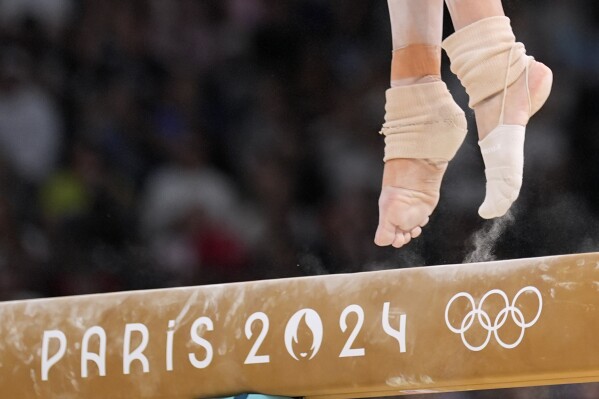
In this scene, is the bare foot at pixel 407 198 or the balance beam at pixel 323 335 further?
the bare foot at pixel 407 198

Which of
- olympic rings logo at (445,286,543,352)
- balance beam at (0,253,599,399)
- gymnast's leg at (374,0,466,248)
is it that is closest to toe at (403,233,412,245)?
gymnast's leg at (374,0,466,248)

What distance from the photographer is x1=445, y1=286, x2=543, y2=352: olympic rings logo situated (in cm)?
326

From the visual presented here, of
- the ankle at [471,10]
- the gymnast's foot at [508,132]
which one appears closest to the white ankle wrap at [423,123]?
the gymnast's foot at [508,132]

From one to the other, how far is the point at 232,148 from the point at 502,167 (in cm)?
97

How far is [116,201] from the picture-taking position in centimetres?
408

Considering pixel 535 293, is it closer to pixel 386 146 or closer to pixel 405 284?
pixel 405 284

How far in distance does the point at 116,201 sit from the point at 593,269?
69.5 inches

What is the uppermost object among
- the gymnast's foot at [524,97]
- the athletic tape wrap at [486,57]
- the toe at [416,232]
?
the athletic tape wrap at [486,57]

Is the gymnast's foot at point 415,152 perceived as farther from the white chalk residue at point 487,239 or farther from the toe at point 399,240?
the white chalk residue at point 487,239

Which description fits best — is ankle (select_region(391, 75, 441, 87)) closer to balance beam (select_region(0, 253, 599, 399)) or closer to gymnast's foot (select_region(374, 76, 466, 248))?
gymnast's foot (select_region(374, 76, 466, 248))

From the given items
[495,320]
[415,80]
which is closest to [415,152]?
[415,80]

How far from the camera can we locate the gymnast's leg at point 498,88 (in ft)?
11.3

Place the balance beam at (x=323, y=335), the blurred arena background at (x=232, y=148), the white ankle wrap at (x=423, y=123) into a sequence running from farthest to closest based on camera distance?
the white ankle wrap at (x=423, y=123) → the blurred arena background at (x=232, y=148) → the balance beam at (x=323, y=335)

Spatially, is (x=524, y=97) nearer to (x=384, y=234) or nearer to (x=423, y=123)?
(x=423, y=123)
